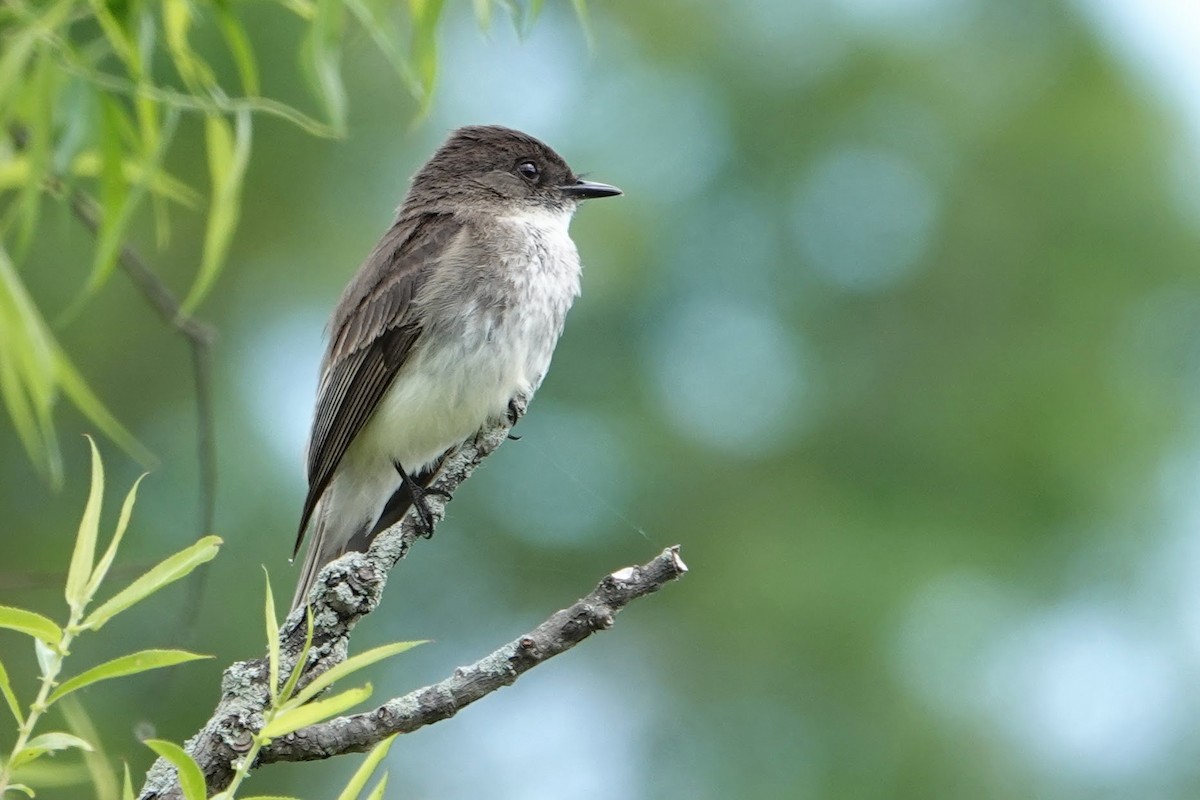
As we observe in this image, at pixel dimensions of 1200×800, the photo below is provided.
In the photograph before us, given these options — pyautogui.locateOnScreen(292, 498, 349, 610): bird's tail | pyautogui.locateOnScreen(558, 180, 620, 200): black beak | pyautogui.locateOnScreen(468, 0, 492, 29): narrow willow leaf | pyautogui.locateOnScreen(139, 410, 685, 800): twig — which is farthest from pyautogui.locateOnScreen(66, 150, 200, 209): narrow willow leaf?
pyautogui.locateOnScreen(558, 180, 620, 200): black beak

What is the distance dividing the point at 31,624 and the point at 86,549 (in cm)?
14

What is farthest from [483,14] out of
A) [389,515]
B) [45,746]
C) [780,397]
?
[780,397]

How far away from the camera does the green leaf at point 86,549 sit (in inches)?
69.4

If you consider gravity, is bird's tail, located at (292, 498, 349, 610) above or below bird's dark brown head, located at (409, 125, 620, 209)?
below

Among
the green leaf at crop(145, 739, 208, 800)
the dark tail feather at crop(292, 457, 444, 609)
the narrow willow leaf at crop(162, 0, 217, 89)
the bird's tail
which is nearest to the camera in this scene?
the green leaf at crop(145, 739, 208, 800)

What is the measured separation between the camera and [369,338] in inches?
183

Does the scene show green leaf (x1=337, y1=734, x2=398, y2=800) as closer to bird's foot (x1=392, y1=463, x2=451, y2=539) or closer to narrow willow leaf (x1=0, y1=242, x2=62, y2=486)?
narrow willow leaf (x1=0, y1=242, x2=62, y2=486)

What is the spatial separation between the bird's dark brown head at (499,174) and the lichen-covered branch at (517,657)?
2919 mm

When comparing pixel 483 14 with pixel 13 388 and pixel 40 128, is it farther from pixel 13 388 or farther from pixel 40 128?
pixel 13 388

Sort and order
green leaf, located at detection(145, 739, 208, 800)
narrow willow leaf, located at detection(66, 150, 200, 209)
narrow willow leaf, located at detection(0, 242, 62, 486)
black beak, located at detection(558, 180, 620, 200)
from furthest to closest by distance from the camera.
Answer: black beak, located at detection(558, 180, 620, 200)
narrow willow leaf, located at detection(66, 150, 200, 209)
narrow willow leaf, located at detection(0, 242, 62, 486)
green leaf, located at detection(145, 739, 208, 800)

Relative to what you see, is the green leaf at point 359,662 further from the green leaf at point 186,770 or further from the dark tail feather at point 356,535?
the dark tail feather at point 356,535

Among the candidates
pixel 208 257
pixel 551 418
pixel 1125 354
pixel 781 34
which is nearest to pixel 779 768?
pixel 551 418

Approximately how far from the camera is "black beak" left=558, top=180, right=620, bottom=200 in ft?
16.6

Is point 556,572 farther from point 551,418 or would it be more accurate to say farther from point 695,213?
point 695,213
